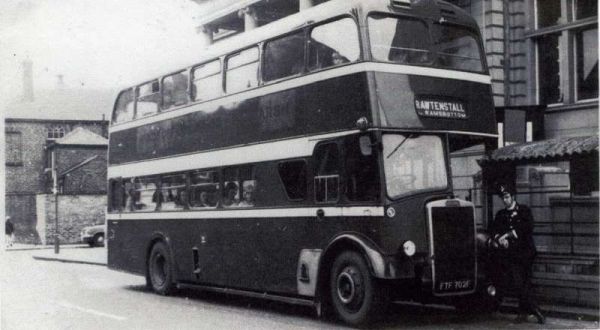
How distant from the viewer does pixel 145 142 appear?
16562mm

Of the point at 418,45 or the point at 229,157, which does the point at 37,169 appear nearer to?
the point at 229,157

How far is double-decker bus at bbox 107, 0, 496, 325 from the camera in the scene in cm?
1053

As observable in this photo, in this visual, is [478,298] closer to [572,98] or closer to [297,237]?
[297,237]

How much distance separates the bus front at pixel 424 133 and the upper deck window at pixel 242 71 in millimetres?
2771

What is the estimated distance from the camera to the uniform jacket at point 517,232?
1084 cm

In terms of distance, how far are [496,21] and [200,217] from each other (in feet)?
26.3

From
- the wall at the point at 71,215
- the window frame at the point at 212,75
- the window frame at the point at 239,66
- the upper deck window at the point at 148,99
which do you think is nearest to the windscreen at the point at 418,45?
the window frame at the point at 239,66

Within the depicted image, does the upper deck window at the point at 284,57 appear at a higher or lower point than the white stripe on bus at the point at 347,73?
higher

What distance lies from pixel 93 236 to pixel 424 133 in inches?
1402

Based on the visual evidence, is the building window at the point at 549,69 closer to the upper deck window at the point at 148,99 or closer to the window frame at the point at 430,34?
the window frame at the point at 430,34

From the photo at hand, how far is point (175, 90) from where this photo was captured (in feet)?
51.2

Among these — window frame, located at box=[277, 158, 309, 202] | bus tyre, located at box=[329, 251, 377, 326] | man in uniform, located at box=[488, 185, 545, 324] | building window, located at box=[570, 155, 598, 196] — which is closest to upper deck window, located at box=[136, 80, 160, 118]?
window frame, located at box=[277, 158, 309, 202]

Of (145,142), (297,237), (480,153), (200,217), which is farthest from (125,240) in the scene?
(480,153)

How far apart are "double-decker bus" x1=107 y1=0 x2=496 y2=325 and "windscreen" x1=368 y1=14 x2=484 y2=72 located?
0.02 metres
